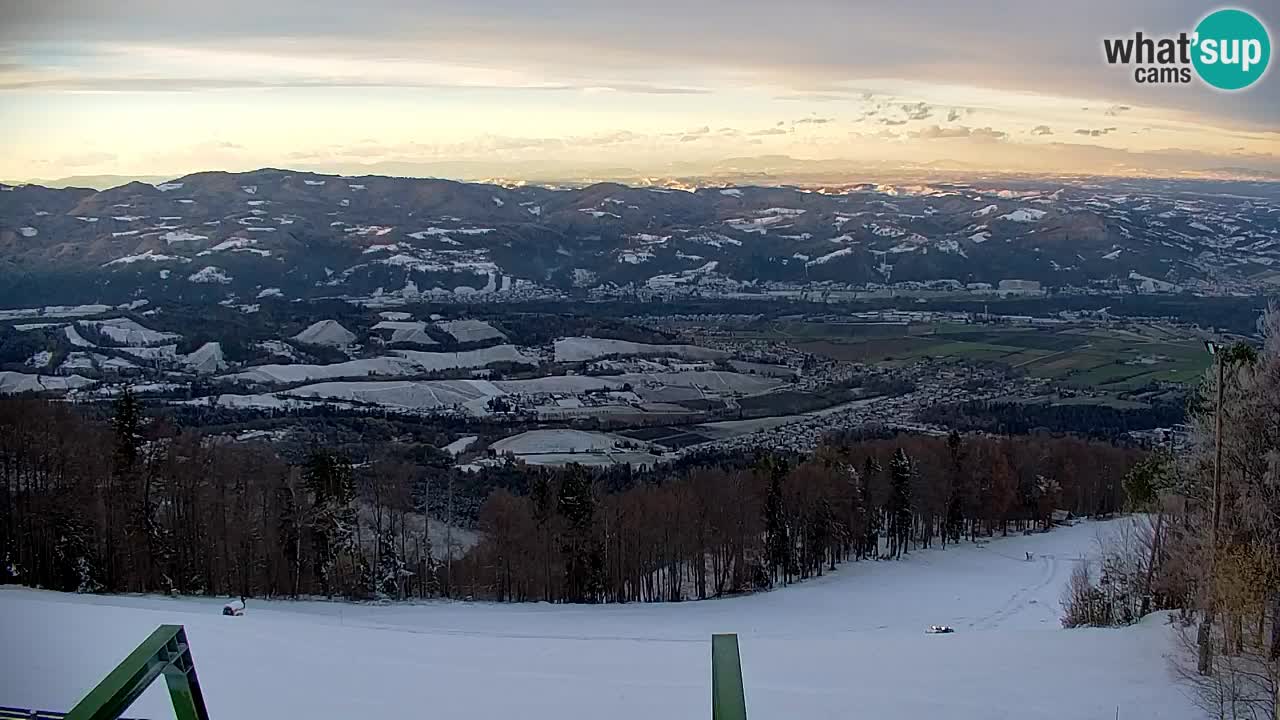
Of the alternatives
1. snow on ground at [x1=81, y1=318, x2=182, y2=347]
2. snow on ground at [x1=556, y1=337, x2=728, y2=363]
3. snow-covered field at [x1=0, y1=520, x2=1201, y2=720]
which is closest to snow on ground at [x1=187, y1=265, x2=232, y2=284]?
snow on ground at [x1=81, y1=318, x2=182, y2=347]

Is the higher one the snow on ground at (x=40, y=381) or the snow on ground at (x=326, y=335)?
the snow on ground at (x=40, y=381)

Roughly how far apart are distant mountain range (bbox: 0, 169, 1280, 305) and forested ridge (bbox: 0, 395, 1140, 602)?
1685 inches

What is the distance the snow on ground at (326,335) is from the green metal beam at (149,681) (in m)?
69.0

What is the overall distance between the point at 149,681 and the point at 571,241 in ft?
461

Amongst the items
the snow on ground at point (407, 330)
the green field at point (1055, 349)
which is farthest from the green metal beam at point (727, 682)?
the snow on ground at point (407, 330)

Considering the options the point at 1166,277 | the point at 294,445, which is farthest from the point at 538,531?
the point at 1166,277

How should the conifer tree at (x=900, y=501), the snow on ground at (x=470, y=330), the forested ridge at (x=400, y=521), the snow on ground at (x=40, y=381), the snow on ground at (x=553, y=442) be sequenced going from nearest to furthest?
the forested ridge at (x=400, y=521) < the conifer tree at (x=900, y=501) < the snow on ground at (x=40, y=381) < the snow on ground at (x=553, y=442) < the snow on ground at (x=470, y=330)

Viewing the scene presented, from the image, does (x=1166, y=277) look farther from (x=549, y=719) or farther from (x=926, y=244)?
(x=549, y=719)

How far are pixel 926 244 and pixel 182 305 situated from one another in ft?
291

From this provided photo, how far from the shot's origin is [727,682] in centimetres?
246

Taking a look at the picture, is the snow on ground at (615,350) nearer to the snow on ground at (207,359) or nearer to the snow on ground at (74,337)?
the snow on ground at (207,359)

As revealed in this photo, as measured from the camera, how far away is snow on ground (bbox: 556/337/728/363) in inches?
2687

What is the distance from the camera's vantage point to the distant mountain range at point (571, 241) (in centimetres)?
8575

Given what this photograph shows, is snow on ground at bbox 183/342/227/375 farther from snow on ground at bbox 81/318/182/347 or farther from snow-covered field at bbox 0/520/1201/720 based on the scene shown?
snow-covered field at bbox 0/520/1201/720
